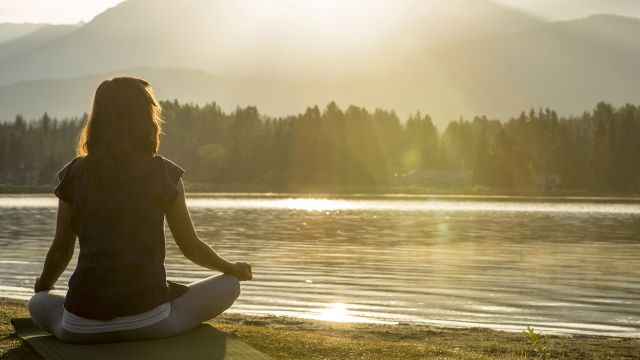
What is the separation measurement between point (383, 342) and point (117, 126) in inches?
196

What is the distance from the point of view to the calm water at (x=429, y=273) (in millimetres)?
17969

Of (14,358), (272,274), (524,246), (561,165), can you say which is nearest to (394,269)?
(272,274)

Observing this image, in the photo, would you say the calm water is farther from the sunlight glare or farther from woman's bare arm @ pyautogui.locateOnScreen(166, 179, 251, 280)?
the sunlight glare

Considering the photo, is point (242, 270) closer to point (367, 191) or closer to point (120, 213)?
point (120, 213)

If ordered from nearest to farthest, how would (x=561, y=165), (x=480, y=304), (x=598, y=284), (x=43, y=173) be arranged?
(x=480, y=304)
(x=598, y=284)
(x=561, y=165)
(x=43, y=173)

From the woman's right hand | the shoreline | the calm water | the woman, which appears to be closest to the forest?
the shoreline

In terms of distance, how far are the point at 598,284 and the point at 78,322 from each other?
18.1 meters

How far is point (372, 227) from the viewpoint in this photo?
53.0 m

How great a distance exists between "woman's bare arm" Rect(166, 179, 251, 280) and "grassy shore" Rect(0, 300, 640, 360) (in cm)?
141

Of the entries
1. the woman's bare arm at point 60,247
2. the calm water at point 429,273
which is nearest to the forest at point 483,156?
the calm water at point 429,273

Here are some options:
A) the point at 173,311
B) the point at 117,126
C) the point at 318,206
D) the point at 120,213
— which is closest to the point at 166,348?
the point at 173,311

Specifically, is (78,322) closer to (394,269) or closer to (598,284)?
(598,284)

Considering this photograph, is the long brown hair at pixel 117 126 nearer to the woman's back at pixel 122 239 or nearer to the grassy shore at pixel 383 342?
the woman's back at pixel 122 239

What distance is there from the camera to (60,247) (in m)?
8.27
